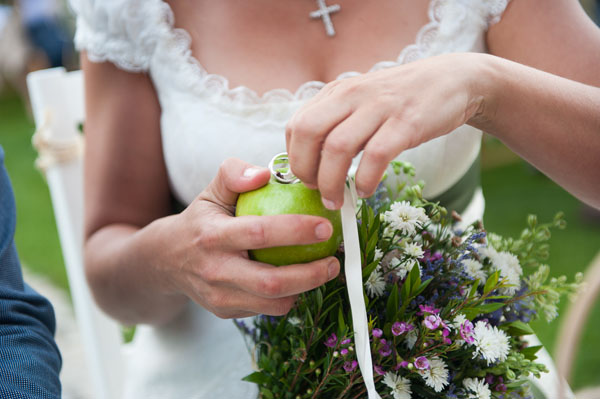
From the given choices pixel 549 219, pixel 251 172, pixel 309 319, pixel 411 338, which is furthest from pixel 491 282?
pixel 549 219

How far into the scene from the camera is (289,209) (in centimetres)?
75

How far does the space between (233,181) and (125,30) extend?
0.69 meters

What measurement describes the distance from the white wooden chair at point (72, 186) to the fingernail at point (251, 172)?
0.99 metres

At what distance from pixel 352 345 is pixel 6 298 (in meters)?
0.53

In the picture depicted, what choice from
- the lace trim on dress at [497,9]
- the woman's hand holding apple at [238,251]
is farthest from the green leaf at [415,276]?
the lace trim on dress at [497,9]

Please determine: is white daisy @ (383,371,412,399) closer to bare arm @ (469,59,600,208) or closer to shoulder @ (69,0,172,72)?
bare arm @ (469,59,600,208)

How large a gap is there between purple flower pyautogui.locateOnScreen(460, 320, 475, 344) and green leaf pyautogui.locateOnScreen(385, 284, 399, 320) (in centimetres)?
9

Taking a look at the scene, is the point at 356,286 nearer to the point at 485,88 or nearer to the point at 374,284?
the point at 374,284

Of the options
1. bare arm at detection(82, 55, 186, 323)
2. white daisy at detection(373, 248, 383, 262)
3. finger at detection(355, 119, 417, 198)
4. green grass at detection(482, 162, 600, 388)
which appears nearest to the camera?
finger at detection(355, 119, 417, 198)

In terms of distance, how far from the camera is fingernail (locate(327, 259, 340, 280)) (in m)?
0.74

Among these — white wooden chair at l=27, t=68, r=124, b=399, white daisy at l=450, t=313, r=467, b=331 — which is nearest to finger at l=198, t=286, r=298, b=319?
white daisy at l=450, t=313, r=467, b=331

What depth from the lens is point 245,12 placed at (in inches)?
49.2

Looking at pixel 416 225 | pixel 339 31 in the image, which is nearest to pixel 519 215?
pixel 339 31

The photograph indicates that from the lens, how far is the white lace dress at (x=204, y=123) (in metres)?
1.19
